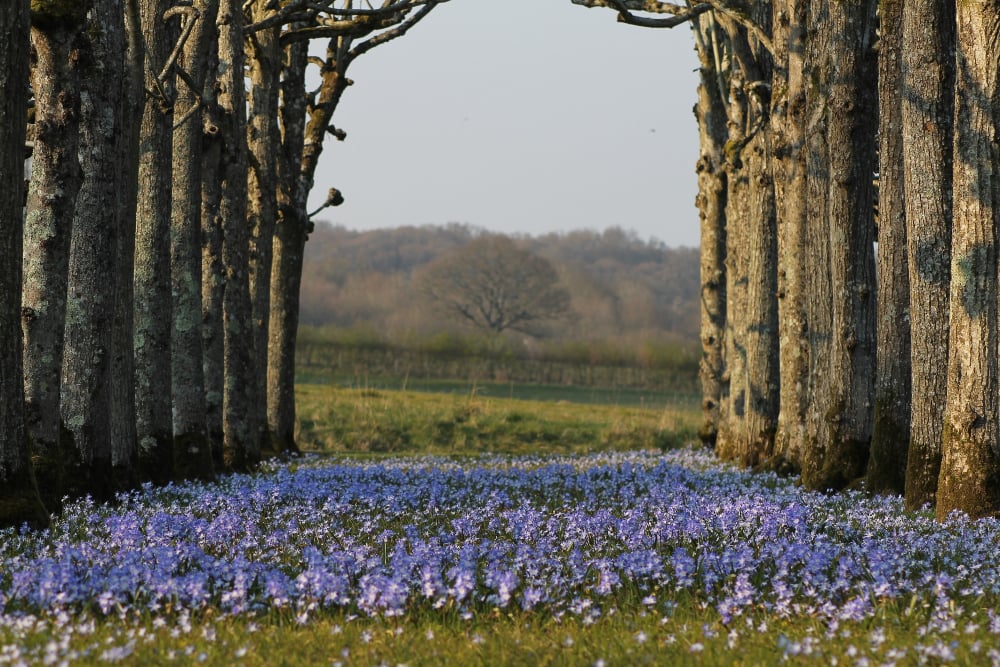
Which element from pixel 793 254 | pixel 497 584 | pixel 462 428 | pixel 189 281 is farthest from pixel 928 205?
pixel 462 428

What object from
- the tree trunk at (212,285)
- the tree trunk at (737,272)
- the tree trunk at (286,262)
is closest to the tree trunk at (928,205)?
the tree trunk at (737,272)

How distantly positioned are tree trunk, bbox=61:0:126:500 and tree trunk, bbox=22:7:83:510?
0.77m

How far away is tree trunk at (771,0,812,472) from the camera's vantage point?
1417 cm

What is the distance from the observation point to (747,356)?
686 inches

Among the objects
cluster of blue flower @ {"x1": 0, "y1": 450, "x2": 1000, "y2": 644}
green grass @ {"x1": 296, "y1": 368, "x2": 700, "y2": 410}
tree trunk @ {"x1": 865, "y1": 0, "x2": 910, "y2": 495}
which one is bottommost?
green grass @ {"x1": 296, "y1": 368, "x2": 700, "y2": 410}

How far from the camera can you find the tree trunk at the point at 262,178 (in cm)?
1919

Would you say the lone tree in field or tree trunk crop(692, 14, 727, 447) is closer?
tree trunk crop(692, 14, 727, 447)

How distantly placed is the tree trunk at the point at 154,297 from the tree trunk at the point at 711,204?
13.2m

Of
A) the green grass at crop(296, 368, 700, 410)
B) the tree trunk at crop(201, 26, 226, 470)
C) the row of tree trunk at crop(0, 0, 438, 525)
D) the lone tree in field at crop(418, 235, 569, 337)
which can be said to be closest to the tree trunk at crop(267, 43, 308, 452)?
the row of tree trunk at crop(0, 0, 438, 525)

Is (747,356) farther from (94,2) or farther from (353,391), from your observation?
(353,391)

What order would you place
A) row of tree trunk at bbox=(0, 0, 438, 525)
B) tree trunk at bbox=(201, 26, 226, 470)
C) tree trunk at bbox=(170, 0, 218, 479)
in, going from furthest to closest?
tree trunk at bbox=(201, 26, 226, 470) < tree trunk at bbox=(170, 0, 218, 479) < row of tree trunk at bbox=(0, 0, 438, 525)

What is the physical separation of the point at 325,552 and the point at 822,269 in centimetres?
879

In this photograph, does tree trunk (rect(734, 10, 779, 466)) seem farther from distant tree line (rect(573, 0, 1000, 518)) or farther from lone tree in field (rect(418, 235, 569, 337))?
lone tree in field (rect(418, 235, 569, 337))

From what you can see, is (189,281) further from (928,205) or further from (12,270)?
(928,205)
